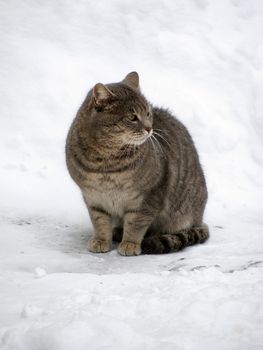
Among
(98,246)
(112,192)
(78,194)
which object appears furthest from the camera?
(78,194)

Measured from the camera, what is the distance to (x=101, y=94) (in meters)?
3.81

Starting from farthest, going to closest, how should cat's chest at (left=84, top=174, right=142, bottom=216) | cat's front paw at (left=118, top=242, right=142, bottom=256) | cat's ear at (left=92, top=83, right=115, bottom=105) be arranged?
1. cat's front paw at (left=118, top=242, right=142, bottom=256)
2. cat's chest at (left=84, top=174, right=142, bottom=216)
3. cat's ear at (left=92, top=83, right=115, bottom=105)

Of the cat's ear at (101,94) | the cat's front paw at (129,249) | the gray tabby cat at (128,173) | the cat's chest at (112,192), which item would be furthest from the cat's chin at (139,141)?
the cat's front paw at (129,249)

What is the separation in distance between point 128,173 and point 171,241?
0.61 meters

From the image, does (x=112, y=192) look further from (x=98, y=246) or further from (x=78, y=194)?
(x=78, y=194)

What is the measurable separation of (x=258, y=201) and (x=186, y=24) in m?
2.86

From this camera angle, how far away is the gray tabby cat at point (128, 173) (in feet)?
12.6

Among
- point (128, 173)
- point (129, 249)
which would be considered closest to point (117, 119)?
point (128, 173)

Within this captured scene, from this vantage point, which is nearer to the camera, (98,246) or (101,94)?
(101,94)

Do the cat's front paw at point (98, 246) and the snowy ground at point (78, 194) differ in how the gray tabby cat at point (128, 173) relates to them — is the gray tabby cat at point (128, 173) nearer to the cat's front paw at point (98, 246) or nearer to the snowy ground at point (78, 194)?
the cat's front paw at point (98, 246)

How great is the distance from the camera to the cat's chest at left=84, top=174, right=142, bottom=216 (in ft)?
12.8

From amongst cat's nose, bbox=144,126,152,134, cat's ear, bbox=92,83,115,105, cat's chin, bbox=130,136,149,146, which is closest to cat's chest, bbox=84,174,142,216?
cat's chin, bbox=130,136,149,146

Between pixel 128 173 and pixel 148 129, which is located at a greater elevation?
pixel 148 129

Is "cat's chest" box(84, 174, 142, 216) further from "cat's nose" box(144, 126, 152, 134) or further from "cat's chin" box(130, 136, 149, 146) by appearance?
"cat's nose" box(144, 126, 152, 134)
